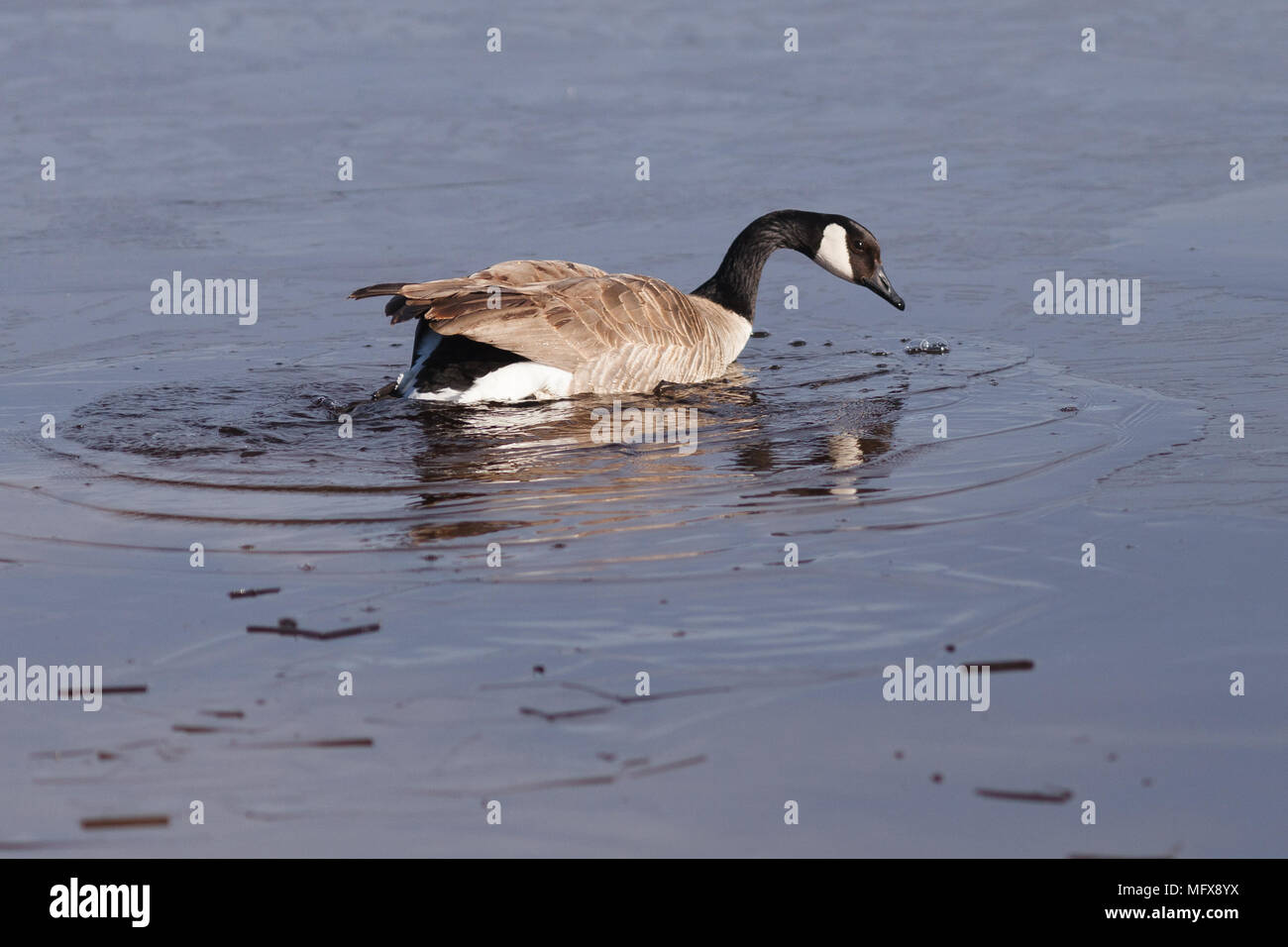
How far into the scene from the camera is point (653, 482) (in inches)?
265

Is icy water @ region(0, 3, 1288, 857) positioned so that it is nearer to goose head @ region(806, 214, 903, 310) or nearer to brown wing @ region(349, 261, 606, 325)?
goose head @ region(806, 214, 903, 310)

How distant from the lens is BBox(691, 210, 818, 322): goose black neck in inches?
384

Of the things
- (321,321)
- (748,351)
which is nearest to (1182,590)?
(748,351)

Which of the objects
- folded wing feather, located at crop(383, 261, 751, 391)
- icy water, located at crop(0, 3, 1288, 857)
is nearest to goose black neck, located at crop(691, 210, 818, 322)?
folded wing feather, located at crop(383, 261, 751, 391)

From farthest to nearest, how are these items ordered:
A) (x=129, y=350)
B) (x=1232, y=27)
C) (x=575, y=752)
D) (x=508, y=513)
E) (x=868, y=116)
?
(x=1232, y=27), (x=868, y=116), (x=129, y=350), (x=508, y=513), (x=575, y=752)

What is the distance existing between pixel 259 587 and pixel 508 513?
3.92 feet

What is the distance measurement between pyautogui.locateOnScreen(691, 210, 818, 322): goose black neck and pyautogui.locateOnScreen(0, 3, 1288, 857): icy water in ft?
1.47

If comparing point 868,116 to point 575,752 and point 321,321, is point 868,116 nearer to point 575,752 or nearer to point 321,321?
point 321,321

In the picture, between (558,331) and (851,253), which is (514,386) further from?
(851,253)

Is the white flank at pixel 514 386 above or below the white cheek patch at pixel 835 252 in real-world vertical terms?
below

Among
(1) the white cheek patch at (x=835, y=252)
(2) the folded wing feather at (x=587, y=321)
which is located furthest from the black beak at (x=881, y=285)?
(2) the folded wing feather at (x=587, y=321)

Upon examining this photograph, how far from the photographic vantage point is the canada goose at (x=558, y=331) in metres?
8.16

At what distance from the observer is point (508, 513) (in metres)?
6.32

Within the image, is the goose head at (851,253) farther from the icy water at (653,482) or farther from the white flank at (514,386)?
the white flank at (514,386)
